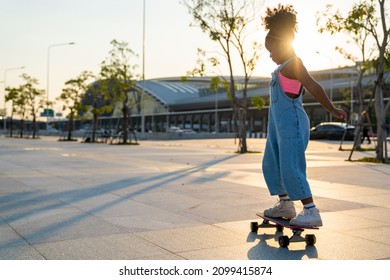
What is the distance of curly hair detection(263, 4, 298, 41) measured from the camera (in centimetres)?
430

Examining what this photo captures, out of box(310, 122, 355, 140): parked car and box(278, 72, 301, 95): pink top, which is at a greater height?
box(278, 72, 301, 95): pink top

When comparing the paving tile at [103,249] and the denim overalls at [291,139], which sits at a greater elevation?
the denim overalls at [291,139]

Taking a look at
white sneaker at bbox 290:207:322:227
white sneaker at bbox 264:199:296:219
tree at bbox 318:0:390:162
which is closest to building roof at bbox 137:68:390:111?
tree at bbox 318:0:390:162

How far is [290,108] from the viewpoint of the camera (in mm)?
4152

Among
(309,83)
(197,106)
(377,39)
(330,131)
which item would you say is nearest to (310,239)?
(309,83)

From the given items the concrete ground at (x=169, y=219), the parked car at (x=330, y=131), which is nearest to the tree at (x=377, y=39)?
the concrete ground at (x=169, y=219)

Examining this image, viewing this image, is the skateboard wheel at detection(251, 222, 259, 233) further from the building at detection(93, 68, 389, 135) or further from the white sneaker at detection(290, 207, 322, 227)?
the building at detection(93, 68, 389, 135)

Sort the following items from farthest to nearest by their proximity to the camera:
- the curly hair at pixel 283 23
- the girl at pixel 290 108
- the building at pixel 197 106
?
the building at pixel 197 106
the curly hair at pixel 283 23
the girl at pixel 290 108

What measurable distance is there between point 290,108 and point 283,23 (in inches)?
28.2

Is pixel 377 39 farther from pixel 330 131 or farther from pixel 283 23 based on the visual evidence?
pixel 330 131

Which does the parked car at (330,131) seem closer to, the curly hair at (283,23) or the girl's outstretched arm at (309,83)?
the curly hair at (283,23)

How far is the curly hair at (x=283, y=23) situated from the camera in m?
4.30

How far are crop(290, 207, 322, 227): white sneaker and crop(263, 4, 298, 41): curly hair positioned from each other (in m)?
1.40

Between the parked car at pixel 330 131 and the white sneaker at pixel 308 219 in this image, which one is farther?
the parked car at pixel 330 131
